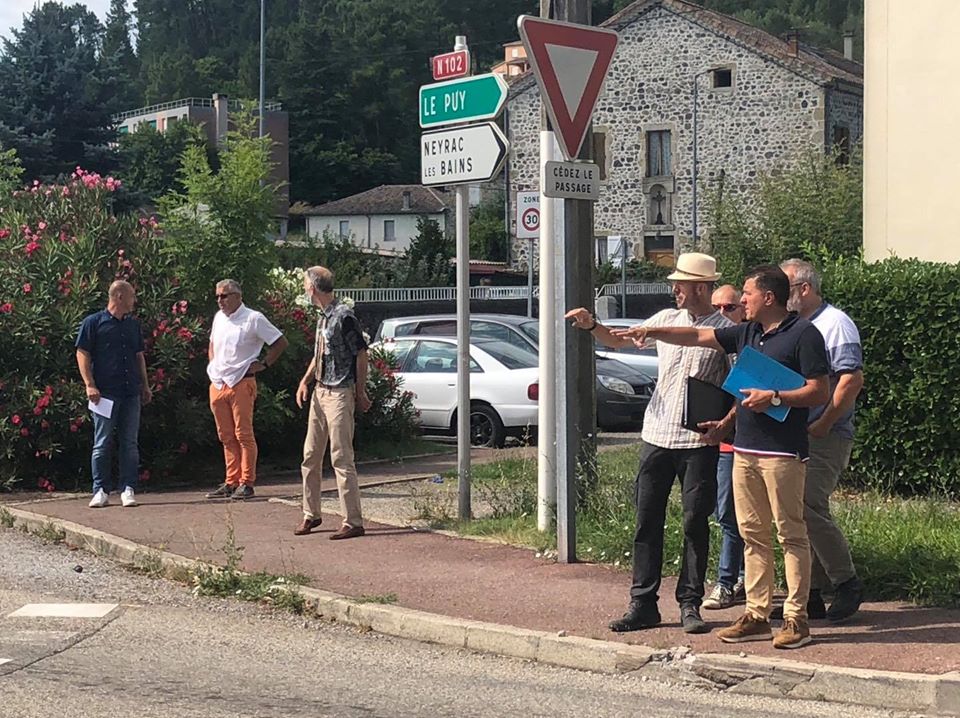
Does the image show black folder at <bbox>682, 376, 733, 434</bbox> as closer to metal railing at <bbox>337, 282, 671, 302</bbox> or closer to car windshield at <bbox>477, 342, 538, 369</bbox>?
car windshield at <bbox>477, 342, 538, 369</bbox>

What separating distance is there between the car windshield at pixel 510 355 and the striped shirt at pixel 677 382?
979 cm

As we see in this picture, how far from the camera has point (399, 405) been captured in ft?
51.8

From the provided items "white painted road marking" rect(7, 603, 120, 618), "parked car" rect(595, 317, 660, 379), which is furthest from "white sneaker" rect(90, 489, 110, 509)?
"parked car" rect(595, 317, 660, 379)

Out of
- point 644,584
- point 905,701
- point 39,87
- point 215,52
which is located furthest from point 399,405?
point 215,52

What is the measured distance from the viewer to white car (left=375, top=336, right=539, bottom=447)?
55.3ft

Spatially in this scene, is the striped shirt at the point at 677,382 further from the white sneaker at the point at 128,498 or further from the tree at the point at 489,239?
the tree at the point at 489,239

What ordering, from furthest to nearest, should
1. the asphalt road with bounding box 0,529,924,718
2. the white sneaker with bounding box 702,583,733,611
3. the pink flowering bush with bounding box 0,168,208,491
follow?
the pink flowering bush with bounding box 0,168,208,491, the white sneaker with bounding box 702,583,733,611, the asphalt road with bounding box 0,529,924,718

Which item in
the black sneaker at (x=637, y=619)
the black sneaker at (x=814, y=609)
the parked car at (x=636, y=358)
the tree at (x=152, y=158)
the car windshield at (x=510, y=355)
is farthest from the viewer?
the parked car at (x=636, y=358)

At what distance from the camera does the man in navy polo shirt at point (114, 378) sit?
38.3 feet

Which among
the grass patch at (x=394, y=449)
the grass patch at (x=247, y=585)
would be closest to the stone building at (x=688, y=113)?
the grass patch at (x=394, y=449)

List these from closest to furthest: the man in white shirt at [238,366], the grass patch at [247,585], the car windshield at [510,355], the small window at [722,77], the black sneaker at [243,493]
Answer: the grass patch at [247,585] < the man in white shirt at [238,366] < the black sneaker at [243,493] < the car windshield at [510,355] < the small window at [722,77]

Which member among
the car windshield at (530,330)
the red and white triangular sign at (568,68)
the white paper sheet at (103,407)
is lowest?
the white paper sheet at (103,407)

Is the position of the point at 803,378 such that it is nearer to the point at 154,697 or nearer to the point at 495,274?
the point at 154,697

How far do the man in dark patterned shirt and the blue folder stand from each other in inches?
156
